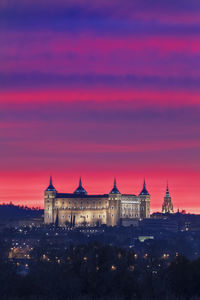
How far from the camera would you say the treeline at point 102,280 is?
3044 inches

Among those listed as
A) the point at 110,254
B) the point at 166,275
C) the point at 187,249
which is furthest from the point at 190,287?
the point at 187,249

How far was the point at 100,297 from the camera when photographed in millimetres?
77875

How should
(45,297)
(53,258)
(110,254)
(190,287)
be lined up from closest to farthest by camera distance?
1. (45,297)
2. (190,287)
3. (110,254)
4. (53,258)

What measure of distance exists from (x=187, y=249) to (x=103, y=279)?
112 m

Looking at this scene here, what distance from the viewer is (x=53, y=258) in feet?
319

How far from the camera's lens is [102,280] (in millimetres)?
81812

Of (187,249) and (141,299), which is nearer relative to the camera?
(141,299)

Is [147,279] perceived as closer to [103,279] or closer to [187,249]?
[103,279]

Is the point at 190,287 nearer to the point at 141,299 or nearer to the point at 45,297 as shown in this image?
the point at 141,299

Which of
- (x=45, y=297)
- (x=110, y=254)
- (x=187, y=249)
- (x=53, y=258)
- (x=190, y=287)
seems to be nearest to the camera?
(x=45, y=297)

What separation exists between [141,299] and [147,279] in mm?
4034

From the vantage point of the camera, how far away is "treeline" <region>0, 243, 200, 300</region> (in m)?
77.3

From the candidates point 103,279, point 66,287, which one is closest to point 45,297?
point 66,287

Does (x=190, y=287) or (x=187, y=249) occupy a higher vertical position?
(x=187, y=249)
